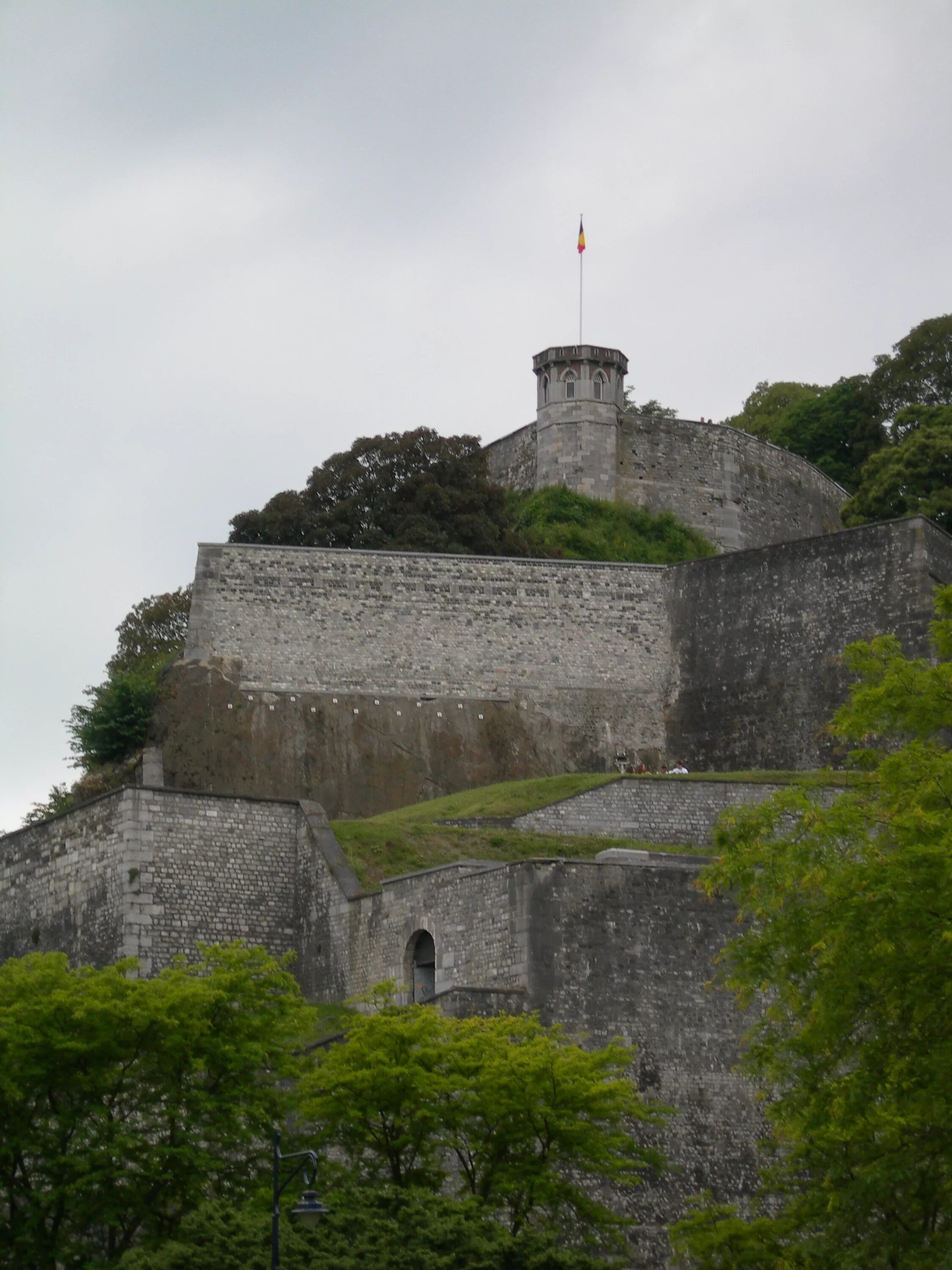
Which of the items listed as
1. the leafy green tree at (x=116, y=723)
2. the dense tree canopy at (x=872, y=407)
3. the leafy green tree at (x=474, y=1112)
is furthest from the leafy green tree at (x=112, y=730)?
the dense tree canopy at (x=872, y=407)

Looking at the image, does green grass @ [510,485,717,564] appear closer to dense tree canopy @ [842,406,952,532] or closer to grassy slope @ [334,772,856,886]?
dense tree canopy @ [842,406,952,532]

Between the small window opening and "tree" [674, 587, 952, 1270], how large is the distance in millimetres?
9809

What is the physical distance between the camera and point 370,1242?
28125mm

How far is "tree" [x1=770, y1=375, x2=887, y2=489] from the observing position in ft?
229

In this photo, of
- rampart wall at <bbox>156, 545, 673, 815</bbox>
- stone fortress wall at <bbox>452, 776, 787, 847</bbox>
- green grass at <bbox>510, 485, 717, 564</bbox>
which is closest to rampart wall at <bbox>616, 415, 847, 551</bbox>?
green grass at <bbox>510, 485, 717, 564</bbox>

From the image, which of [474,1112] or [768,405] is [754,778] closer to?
[474,1112]

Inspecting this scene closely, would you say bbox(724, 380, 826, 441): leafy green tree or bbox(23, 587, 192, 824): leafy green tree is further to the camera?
bbox(724, 380, 826, 441): leafy green tree

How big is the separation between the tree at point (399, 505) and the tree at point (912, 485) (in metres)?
9.29

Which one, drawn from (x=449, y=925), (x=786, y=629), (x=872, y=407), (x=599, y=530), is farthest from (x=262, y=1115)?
(x=872, y=407)

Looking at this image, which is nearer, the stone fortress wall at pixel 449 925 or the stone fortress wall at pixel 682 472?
the stone fortress wall at pixel 449 925

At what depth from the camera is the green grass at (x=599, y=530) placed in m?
59.0

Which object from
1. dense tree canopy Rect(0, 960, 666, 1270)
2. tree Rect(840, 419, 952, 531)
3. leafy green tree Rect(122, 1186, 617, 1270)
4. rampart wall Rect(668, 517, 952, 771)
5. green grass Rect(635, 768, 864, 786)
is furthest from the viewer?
tree Rect(840, 419, 952, 531)

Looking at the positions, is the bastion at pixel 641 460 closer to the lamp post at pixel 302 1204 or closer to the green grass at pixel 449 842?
the green grass at pixel 449 842

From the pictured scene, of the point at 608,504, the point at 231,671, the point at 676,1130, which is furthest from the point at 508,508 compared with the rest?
the point at 676,1130
